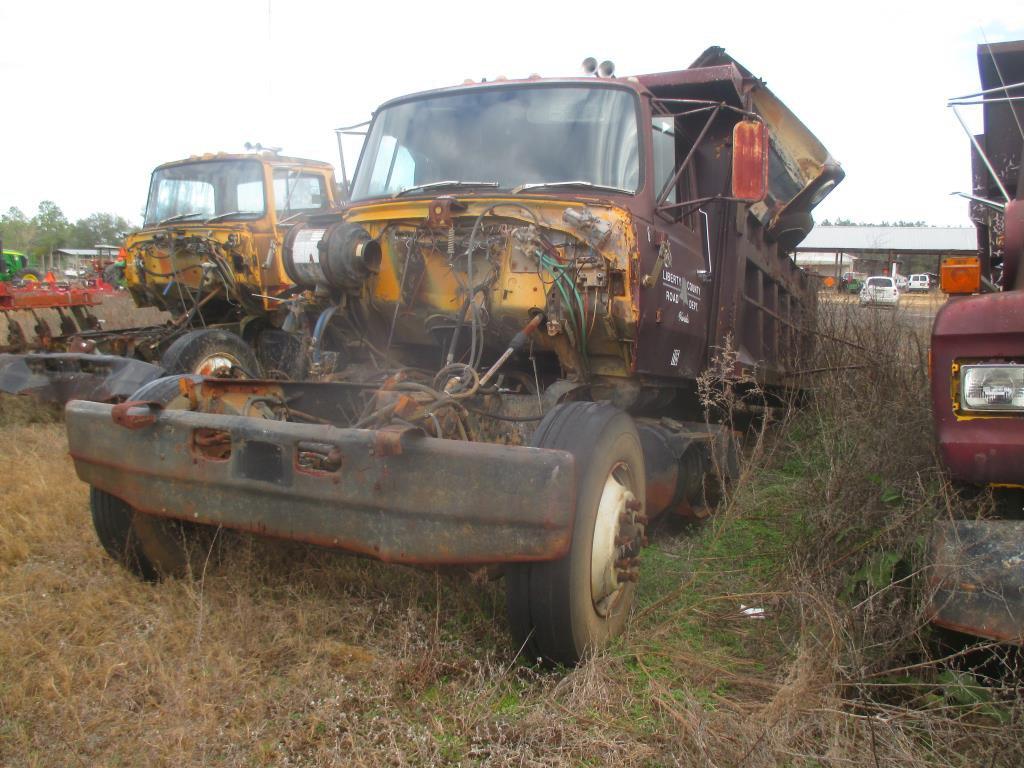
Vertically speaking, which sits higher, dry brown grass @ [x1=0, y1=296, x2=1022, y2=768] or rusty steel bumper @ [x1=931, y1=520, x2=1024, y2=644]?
rusty steel bumper @ [x1=931, y1=520, x2=1024, y2=644]

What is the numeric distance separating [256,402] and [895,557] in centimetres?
281

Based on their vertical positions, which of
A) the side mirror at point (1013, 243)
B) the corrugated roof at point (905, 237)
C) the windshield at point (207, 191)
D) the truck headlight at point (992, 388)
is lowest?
the truck headlight at point (992, 388)

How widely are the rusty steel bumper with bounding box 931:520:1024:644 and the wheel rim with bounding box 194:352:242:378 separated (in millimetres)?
5218

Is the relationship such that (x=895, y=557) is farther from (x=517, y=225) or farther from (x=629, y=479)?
(x=517, y=225)

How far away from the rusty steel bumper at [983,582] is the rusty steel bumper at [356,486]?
1167mm

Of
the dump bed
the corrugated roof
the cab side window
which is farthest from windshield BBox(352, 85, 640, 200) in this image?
the corrugated roof

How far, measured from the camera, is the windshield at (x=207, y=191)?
27.1 ft

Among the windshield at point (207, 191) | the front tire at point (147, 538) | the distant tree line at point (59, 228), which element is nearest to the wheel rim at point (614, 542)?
the front tire at point (147, 538)

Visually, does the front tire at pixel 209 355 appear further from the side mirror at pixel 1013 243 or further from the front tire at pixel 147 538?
→ the side mirror at pixel 1013 243

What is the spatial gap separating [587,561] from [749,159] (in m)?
2.19

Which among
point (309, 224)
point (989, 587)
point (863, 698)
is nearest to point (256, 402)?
point (309, 224)

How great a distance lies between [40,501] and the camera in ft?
16.4

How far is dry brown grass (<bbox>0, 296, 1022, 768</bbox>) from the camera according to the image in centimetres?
255

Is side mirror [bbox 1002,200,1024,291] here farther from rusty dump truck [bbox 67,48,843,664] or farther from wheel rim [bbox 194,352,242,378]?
wheel rim [bbox 194,352,242,378]
